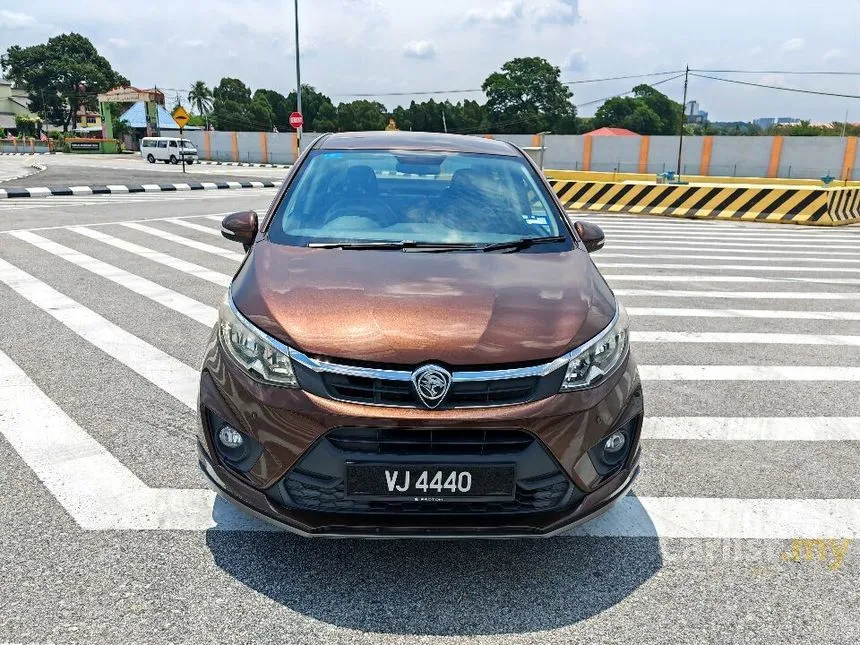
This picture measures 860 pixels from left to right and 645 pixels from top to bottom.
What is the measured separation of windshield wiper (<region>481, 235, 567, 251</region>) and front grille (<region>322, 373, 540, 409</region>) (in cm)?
108

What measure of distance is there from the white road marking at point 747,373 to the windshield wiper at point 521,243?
1.94 m

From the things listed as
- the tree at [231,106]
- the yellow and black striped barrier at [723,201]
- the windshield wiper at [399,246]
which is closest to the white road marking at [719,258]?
the yellow and black striped barrier at [723,201]

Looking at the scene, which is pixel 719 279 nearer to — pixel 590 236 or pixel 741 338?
pixel 741 338

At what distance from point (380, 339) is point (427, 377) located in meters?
0.22

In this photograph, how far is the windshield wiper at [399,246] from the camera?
10.6ft

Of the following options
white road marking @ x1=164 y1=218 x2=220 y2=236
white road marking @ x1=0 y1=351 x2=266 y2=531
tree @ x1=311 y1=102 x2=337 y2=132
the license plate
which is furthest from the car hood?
tree @ x1=311 y1=102 x2=337 y2=132

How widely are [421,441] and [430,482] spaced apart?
0.45 feet

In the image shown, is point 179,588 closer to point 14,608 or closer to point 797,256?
point 14,608

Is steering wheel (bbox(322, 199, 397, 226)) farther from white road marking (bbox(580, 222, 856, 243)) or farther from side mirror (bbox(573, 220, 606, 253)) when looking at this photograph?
white road marking (bbox(580, 222, 856, 243))

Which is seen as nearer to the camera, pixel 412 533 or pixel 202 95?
pixel 412 533

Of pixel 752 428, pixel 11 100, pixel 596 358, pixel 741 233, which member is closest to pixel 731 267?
pixel 741 233

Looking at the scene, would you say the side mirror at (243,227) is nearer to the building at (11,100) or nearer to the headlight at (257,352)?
the headlight at (257,352)

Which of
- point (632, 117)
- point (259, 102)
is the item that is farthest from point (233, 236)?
point (632, 117)

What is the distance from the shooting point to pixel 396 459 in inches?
91.7
